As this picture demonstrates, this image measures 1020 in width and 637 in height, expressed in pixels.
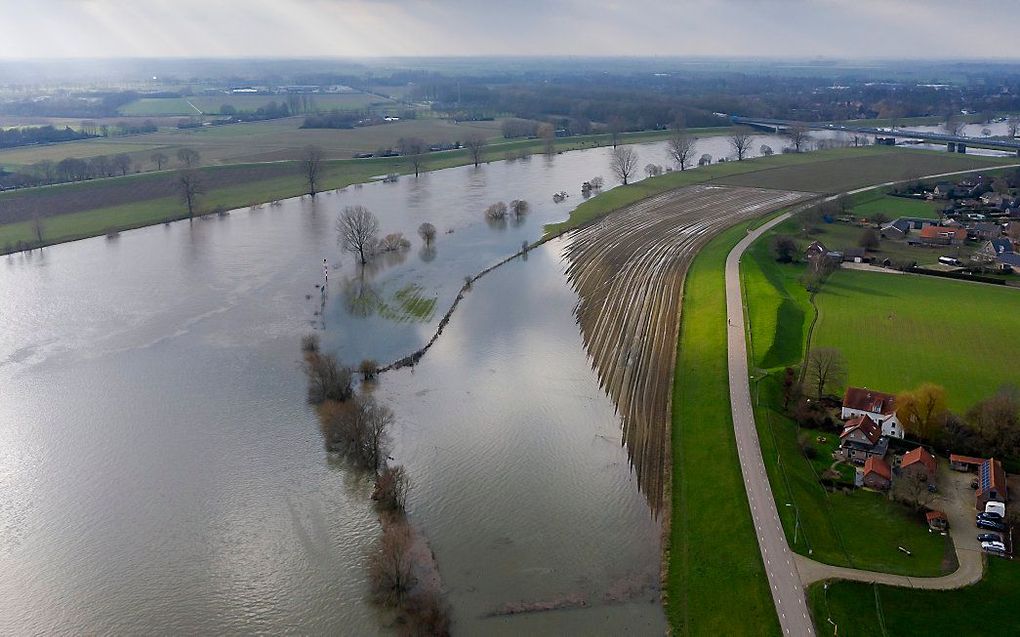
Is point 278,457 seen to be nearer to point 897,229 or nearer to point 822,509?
point 822,509

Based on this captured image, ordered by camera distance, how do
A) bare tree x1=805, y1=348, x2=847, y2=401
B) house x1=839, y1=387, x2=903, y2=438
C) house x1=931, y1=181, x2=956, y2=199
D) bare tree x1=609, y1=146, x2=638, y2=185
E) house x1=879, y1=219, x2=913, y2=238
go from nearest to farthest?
1. house x1=839, y1=387, x2=903, y2=438
2. bare tree x1=805, y1=348, x2=847, y2=401
3. house x1=879, y1=219, x2=913, y2=238
4. house x1=931, y1=181, x2=956, y2=199
5. bare tree x1=609, y1=146, x2=638, y2=185

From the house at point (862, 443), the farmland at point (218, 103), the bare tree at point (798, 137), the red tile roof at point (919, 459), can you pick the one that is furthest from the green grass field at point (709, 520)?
the farmland at point (218, 103)

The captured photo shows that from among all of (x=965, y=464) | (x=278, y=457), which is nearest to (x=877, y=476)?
(x=965, y=464)

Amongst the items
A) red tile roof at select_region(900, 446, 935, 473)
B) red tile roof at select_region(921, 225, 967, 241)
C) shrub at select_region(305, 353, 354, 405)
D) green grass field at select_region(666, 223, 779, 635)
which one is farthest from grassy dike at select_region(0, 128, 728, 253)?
red tile roof at select_region(900, 446, 935, 473)

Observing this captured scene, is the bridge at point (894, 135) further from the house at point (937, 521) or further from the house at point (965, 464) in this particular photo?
the house at point (937, 521)

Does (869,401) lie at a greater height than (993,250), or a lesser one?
lesser

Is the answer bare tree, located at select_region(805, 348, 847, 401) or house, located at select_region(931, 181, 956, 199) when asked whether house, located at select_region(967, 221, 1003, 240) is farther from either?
bare tree, located at select_region(805, 348, 847, 401)
